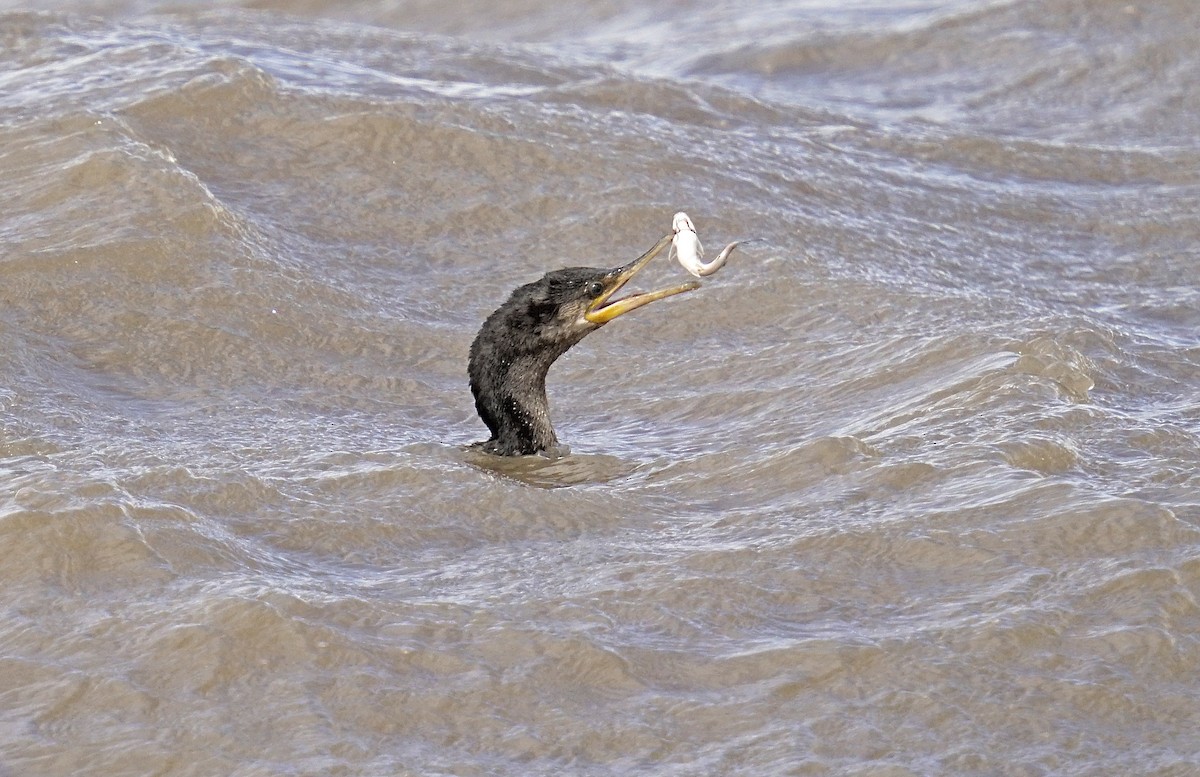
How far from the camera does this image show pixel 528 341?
6.31 metres

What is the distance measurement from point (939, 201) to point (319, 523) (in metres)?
4.62

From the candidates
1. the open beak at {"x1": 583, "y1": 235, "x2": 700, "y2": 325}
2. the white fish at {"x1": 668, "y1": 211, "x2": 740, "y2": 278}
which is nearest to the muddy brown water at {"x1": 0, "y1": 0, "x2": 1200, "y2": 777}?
the open beak at {"x1": 583, "y1": 235, "x2": 700, "y2": 325}

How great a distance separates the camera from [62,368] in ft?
21.9

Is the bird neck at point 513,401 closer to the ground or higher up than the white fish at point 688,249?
closer to the ground

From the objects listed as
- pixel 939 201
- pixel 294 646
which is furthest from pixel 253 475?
pixel 939 201

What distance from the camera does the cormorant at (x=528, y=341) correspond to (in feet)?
20.6

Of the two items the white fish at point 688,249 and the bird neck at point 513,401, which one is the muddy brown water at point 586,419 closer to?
the bird neck at point 513,401

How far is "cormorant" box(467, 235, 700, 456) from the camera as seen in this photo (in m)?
6.27

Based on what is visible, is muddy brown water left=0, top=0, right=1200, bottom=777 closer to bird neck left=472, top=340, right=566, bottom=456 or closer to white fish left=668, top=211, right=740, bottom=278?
bird neck left=472, top=340, right=566, bottom=456

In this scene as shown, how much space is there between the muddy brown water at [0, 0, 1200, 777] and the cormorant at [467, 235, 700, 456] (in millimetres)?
242

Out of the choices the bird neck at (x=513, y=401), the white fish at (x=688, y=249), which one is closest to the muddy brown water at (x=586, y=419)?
the bird neck at (x=513, y=401)

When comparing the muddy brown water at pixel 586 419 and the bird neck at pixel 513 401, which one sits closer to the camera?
the muddy brown water at pixel 586 419

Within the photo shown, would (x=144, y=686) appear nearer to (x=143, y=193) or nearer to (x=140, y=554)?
(x=140, y=554)

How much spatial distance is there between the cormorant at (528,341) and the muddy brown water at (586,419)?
9.5 inches
